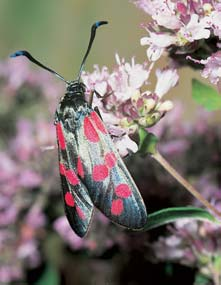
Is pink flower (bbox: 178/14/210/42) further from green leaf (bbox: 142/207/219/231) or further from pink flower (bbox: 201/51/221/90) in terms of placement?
green leaf (bbox: 142/207/219/231)

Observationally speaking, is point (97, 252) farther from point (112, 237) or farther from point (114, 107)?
point (114, 107)

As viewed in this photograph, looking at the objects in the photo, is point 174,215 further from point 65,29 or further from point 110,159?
point 65,29

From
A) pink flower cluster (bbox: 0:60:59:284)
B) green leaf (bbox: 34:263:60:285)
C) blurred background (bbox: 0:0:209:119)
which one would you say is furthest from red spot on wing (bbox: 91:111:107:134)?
blurred background (bbox: 0:0:209:119)

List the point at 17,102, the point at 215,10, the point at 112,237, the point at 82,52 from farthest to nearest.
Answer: the point at 82,52, the point at 17,102, the point at 112,237, the point at 215,10

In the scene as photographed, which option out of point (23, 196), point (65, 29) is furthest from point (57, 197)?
point (65, 29)

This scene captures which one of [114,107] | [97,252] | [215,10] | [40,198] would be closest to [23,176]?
[40,198]

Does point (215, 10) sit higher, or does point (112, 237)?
point (215, 10)
